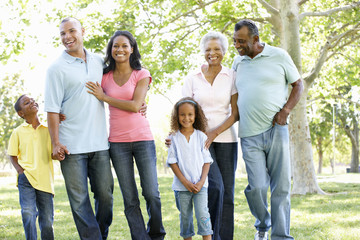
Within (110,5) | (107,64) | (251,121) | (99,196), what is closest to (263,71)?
(251,121)

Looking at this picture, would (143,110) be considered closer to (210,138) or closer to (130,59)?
(130,59)

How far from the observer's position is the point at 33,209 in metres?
5.24

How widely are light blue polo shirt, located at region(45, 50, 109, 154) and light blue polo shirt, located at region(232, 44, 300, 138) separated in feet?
5.44

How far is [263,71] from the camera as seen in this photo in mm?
5195

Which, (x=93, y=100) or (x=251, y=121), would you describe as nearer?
(x=93, y=100)

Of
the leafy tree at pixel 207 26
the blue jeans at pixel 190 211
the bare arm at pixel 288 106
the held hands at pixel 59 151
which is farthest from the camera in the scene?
the leafy tree at pixel 207 26

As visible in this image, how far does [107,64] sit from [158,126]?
3944 centimetres

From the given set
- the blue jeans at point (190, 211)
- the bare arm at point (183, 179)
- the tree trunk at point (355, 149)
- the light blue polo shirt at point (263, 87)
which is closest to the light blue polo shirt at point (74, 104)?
the bare arm at point (183, 179)

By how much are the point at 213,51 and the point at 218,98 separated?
1.79ft

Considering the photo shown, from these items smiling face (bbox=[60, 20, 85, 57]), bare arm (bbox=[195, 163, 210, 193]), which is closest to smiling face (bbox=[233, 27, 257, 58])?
bare arm (bbox=[195, 163, 210, 193])

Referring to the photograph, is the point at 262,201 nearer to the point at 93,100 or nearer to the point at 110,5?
the point at 93,100

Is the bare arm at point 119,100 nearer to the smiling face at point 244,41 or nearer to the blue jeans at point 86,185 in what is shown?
the blue jeans at point 86,185

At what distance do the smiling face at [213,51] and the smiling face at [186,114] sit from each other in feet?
1.98

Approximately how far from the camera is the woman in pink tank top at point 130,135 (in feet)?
16.5
